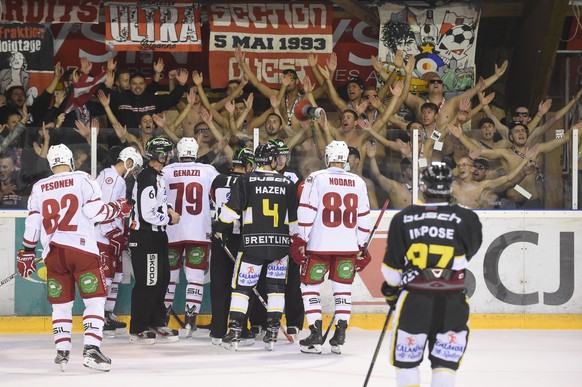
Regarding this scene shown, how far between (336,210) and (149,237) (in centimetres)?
154

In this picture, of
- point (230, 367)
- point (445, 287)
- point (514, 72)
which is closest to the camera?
point (445, 287)

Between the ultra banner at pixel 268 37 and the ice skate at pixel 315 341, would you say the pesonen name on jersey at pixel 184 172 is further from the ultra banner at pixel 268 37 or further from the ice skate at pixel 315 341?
the ultra banner at pixel 268 37

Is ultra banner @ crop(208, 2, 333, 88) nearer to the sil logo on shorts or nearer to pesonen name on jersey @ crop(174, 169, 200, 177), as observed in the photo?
pesonen name on jersey @ crop(174, 169, 200, 177)

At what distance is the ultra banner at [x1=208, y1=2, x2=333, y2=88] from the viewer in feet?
42.1

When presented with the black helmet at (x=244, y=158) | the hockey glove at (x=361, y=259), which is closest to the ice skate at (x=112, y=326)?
the black helmet at (x=244, y=158)

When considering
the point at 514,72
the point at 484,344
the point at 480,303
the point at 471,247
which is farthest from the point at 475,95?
the point at 471,247

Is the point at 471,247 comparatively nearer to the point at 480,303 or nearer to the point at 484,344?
the point at 484,344

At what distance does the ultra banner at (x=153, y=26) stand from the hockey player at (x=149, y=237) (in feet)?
10.5

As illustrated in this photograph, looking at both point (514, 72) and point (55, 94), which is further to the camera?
point (514, 72)

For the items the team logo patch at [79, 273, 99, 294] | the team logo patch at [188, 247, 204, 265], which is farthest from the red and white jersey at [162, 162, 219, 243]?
the team logo patch at [79, 273, 99, 294]

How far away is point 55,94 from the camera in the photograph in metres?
12.4

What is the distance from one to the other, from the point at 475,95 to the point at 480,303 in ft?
10.4

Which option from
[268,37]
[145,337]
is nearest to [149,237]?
[145,337]

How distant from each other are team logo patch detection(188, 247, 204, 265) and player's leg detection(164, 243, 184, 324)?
0.10m
